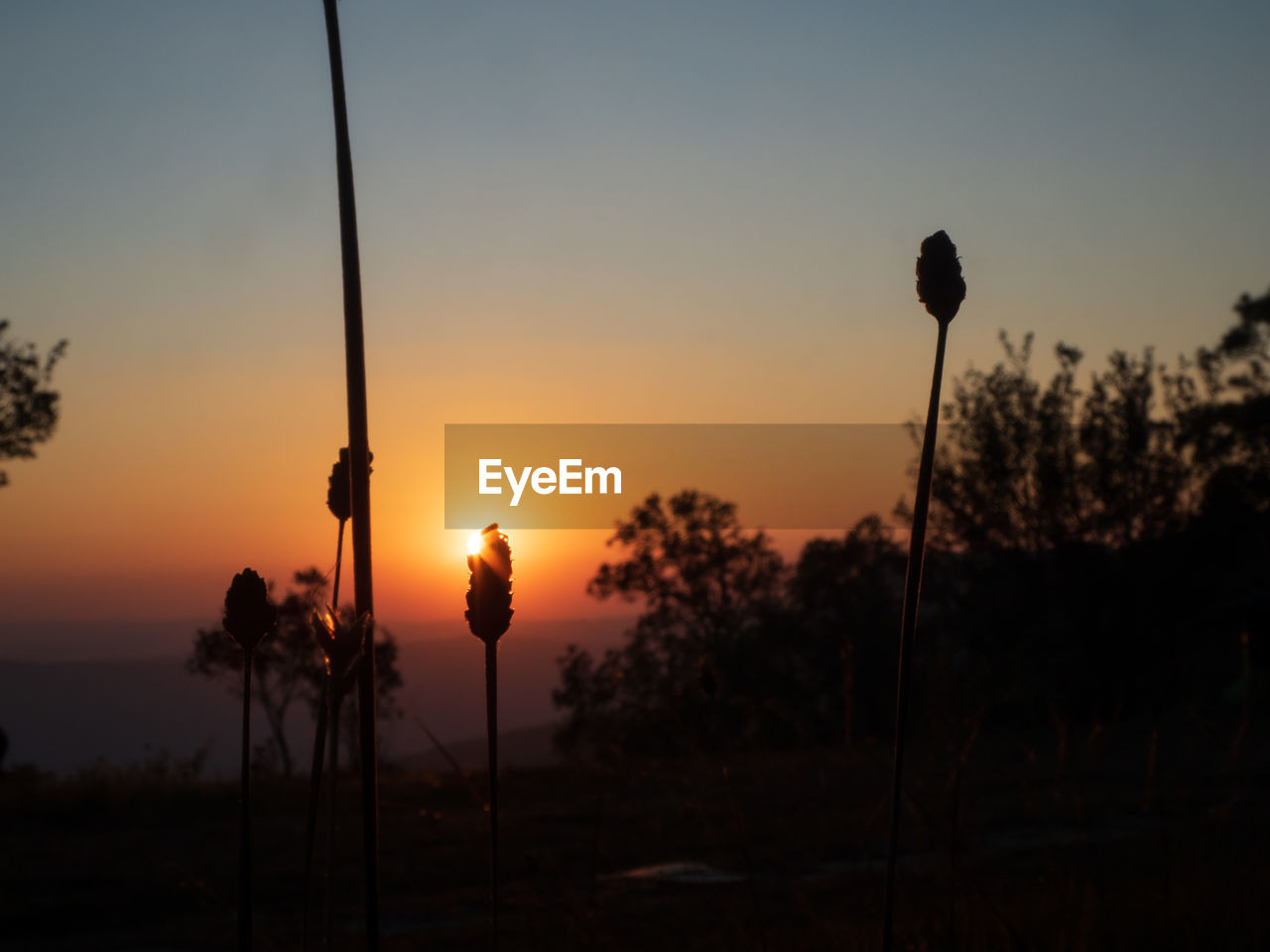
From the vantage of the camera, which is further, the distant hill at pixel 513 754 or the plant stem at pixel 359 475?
the distant hill at pixel 513 754

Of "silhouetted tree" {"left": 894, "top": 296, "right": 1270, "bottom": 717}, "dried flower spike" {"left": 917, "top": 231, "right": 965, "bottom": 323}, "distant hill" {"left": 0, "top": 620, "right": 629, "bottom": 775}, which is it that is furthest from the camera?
"distant hill" {"left": 0, "top": 620, "right": 629, "bottom": 775}

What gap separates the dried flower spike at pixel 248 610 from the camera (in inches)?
40.0

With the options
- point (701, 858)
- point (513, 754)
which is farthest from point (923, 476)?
point (513, 754)

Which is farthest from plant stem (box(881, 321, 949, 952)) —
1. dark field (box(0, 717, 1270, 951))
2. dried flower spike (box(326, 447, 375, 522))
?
dark field (box(0, 717, 1270, 951))

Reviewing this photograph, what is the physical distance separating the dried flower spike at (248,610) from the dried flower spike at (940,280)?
59 cm

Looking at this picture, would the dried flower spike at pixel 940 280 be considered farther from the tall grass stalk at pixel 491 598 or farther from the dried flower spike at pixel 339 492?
the dried flower spike at pixel 339 492

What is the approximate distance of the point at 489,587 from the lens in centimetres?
97

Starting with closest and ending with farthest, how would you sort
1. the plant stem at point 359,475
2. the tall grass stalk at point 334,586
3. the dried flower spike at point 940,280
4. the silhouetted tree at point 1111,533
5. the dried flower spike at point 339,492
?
1. the plant stem at point 359,475
2. the dried flower spike at point 940,280
3. the tall grass stalk at point 334,586
4. the dried flower spike at point 339,492
5. the silhouetted tree at point 1111,533

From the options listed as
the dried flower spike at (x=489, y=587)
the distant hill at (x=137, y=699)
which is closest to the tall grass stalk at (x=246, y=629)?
the dried flower spike at (x=489, y=587)

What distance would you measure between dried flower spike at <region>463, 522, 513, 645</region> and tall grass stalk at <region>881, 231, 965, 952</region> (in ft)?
0.97

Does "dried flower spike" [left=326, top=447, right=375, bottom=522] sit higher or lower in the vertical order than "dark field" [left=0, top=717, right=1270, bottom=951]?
higher

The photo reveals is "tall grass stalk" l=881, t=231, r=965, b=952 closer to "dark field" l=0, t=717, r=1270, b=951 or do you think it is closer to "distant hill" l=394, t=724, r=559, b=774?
"distant hill" l=394, t=724, r=559, b=774

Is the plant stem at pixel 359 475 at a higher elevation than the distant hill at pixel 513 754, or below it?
higher

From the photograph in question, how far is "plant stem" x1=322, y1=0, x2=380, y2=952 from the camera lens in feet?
3.11
